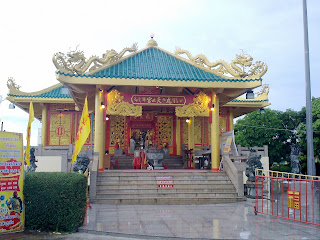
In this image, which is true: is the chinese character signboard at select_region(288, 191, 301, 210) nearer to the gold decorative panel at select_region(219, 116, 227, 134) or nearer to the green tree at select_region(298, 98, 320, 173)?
the gold decorative panel at select_region(219, 116, 227, 134)

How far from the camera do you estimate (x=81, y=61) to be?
13719mm

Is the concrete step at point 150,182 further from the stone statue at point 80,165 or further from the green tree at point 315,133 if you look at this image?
the green tree at point 315,133

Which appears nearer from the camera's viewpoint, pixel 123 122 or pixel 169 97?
pixel 169 97

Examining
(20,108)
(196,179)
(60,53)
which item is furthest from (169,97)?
(20,108)

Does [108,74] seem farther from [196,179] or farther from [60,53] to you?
[196,179]

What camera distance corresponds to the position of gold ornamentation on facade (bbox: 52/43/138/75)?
1309 cm

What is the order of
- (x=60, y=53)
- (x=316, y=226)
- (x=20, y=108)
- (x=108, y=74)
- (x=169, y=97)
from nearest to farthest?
1. (x=316, y=226)
2. (x=60, y=53)
3. (x=108, y=74)
4. (x=169, y=97)
5. (x=20, y=108)

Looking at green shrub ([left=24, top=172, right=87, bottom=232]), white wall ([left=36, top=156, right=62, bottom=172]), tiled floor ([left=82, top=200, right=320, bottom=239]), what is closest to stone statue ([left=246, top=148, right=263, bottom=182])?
tiled floor ([left=82, top=200, right=320, bottom=239])

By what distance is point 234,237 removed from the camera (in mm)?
6828

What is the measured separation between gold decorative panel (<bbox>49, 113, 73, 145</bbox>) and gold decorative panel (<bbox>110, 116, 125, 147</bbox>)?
99.2 inches

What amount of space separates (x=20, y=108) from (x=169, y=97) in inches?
464

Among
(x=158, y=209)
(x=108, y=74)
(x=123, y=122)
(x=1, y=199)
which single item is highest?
(x=108, y=74)

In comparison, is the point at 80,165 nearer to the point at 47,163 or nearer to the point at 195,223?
the point at 195,223

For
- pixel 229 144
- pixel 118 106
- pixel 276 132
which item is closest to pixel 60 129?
pixel 118 106
